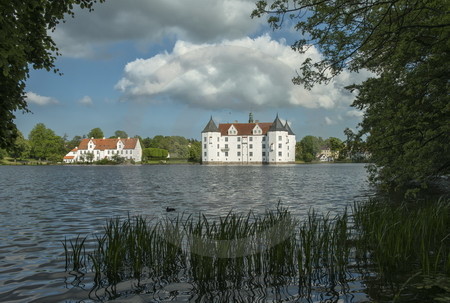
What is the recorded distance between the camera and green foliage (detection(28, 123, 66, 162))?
5221 inches

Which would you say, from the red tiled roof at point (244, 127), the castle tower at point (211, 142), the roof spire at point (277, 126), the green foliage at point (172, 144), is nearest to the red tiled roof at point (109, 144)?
the green foliage at point (172, 144)

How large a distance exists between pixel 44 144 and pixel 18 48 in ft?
462

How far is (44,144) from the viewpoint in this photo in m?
133

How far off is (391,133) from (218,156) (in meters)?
113

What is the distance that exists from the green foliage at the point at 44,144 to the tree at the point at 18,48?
135 meters

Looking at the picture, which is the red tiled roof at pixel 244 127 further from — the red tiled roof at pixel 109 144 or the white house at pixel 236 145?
the red tiled roof at pixel 109 144

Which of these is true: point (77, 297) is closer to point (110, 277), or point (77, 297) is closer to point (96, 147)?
point (110, 277)

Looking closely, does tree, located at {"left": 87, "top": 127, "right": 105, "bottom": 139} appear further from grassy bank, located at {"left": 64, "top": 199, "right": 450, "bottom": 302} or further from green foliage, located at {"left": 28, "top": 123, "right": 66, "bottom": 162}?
grassy bank, located at {"left": 64, "top": 199, "right": 450, "bottom": 302}

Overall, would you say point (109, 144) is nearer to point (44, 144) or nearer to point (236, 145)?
point (44, 144)

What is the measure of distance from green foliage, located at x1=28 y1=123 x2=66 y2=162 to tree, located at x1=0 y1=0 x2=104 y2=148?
13469cm

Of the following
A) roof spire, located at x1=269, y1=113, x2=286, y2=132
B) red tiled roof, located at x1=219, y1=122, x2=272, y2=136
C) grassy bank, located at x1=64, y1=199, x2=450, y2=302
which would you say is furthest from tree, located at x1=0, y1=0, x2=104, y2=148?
red tiled roof, located at x1=219, y1=122, x2=272, y2=136

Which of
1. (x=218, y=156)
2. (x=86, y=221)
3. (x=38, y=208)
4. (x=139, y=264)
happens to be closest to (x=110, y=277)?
(x=139, y=264)

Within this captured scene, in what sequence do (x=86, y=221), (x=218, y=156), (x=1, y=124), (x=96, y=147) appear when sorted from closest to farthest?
(x=1, y=124)
(x=86, y=221)
(x=218, y=156)
(x=96, y=147)

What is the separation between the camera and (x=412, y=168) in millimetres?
11500
